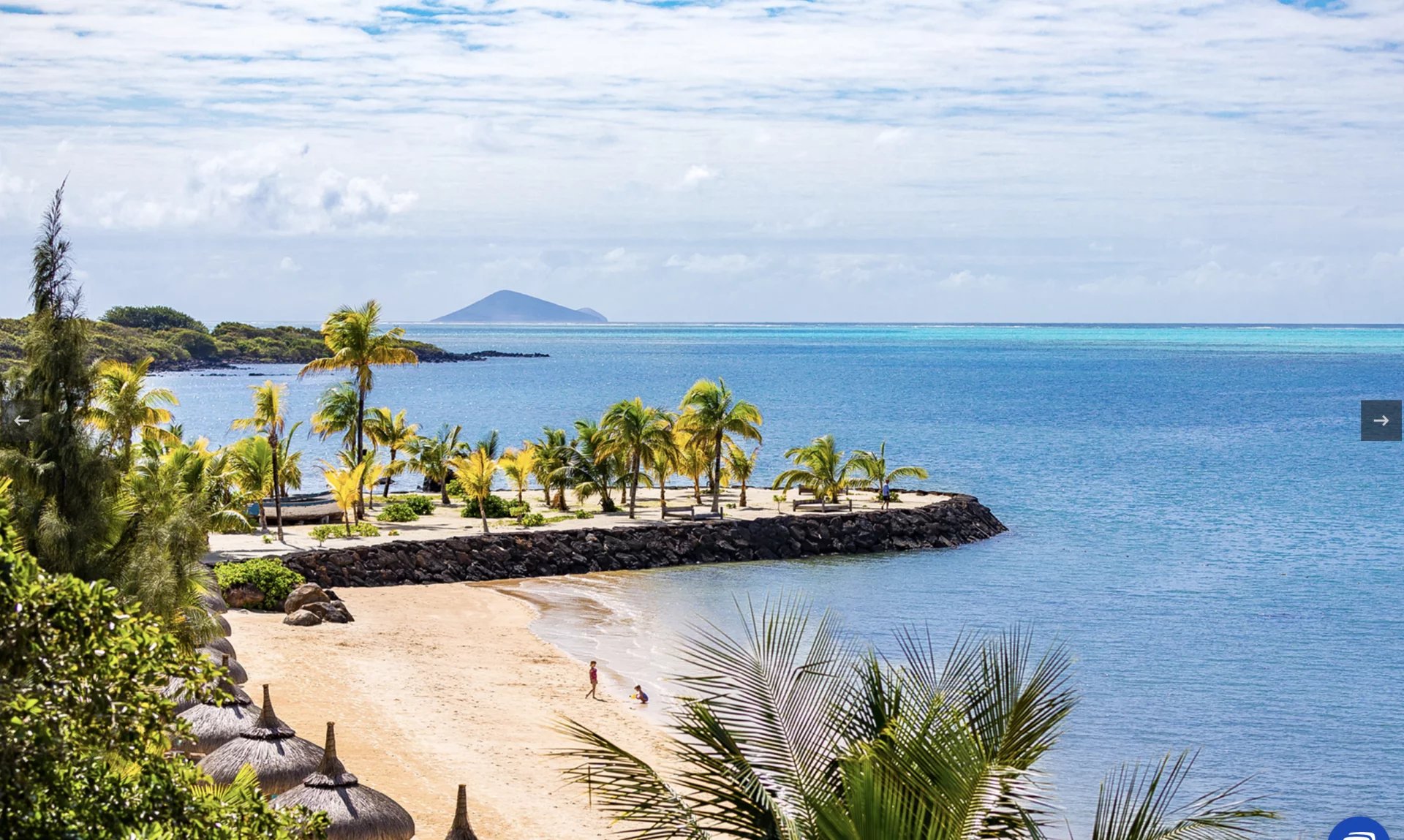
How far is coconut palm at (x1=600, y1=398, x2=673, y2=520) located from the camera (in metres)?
47.4

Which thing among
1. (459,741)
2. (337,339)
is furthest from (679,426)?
(459,741)

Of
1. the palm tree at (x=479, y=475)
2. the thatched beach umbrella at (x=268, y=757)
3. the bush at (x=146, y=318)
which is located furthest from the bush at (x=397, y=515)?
the bush at (x=146, y=318)

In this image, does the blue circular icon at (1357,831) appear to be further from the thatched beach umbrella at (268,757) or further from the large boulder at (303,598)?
the large boulder at (303,598)

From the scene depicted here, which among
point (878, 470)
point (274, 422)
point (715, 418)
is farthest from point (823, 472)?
point (274, 422)

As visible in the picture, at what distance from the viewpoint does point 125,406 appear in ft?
93.5

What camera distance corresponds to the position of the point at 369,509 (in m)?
48.7

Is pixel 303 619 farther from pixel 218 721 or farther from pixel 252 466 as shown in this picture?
pixel 218 721

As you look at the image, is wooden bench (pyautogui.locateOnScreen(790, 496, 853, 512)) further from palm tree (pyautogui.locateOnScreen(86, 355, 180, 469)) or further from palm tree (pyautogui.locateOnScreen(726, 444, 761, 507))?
palm tree (pyautogui.locateOnScreen(86, 355, 180, 469))

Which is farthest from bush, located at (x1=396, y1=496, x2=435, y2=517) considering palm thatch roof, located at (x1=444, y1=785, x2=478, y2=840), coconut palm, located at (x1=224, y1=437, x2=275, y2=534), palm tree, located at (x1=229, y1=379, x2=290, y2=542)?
palm thatch roof, located at (x1=444, y1=785, x2=478, y2=840)

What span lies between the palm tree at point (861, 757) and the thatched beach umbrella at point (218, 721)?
13.6 m

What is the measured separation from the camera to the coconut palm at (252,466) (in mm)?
41094

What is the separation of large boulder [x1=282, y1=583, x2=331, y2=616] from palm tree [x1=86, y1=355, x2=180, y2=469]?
19.1ft

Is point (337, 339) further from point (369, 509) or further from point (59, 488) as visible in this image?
point (59, 488)

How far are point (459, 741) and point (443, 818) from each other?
15.4 ft
